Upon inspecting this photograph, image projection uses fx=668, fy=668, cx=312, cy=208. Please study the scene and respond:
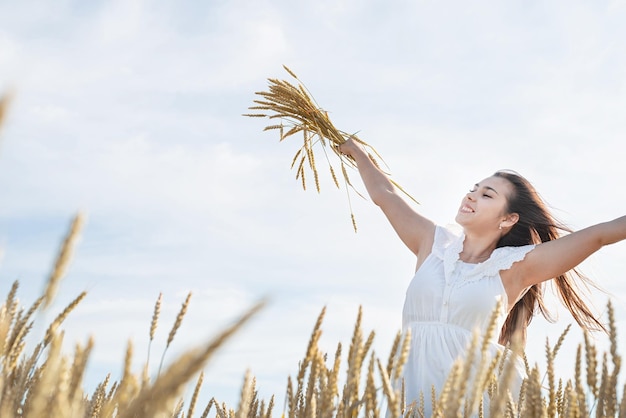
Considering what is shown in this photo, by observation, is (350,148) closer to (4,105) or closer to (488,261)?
(488,261)

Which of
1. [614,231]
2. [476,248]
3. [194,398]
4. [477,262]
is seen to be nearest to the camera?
[194,398]

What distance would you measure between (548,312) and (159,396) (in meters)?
3.86

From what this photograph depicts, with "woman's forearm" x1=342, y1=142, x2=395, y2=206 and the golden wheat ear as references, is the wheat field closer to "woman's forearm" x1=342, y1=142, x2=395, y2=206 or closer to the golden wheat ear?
the golden wheat ear

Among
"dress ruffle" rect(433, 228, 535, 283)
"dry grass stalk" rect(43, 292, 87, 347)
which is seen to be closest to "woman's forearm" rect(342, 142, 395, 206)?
"dress ruffle" rect(433, 228, 535, 283)

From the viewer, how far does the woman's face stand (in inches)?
155

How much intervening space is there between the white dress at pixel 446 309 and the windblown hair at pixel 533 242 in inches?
15.7

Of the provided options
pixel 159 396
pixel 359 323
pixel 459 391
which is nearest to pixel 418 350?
pixel 359 323

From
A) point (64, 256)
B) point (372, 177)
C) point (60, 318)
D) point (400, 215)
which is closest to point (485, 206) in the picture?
point (400, 215)

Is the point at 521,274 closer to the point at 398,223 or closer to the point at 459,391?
the point at 398,223

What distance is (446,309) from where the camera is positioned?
359cm

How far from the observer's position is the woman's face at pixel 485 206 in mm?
3936

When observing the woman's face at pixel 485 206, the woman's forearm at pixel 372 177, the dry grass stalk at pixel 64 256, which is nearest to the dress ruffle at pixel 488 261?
the woman's face at pixel 485 206

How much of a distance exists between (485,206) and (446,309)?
734 millimetres

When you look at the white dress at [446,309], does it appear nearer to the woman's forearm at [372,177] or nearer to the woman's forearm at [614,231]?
the woman's forearm at [614,231]
